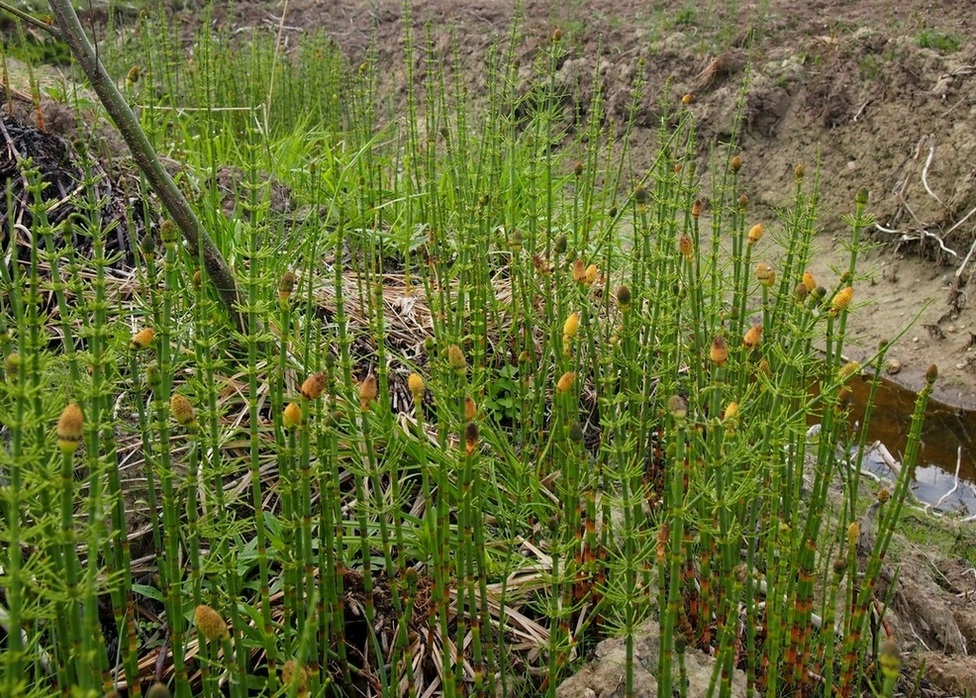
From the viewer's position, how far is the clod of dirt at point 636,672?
161cm

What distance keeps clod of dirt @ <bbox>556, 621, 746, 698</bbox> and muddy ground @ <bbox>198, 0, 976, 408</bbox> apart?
3271mm

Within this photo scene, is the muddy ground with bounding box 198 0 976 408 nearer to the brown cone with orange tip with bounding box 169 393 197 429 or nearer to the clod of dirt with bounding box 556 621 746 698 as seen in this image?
the clod of dirt with bounding box 556 621 746 698

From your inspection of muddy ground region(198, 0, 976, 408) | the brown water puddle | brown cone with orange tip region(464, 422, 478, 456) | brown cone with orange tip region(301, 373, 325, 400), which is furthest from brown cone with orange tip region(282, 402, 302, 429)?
muddy ground region(198, 0, 976, 408)

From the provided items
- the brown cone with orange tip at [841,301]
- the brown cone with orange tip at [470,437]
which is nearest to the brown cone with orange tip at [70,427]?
the brown cone with orange tip at [470,437]

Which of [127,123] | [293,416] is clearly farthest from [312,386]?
[127,123]

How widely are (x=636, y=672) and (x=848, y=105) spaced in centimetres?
525

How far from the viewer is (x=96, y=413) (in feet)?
3.82

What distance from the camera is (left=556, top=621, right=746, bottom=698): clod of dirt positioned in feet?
5.28

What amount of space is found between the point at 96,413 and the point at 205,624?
1.03ft

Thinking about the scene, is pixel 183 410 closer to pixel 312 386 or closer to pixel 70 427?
pixel 312 386

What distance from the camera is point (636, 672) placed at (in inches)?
63.6

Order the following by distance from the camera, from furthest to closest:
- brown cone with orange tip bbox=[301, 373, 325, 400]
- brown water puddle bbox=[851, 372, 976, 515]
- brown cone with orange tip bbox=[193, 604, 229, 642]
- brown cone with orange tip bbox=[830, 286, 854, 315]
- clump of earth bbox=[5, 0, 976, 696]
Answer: clump of earth bbox=[5, 0, 976, 696] → brown water puddle bbox=[851, 372, 976, 515] → brown cone with orange tip bbox=[830, 286, 854, 315] → brown cone with orange tip bbox=[301, 373, 325, 400] → brown cone with orange tip bbox=[193, 604, 229, 642]

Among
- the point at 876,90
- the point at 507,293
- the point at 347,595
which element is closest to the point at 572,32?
the point at 876,90

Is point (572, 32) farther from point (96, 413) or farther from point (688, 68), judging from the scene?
point (96, 413)
